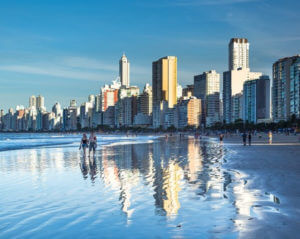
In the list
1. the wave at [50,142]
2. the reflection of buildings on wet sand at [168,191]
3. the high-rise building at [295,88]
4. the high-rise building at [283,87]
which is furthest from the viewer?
the high-rise building at [283,87]

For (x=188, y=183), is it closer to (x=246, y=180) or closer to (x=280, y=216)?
(x=246, y=180)

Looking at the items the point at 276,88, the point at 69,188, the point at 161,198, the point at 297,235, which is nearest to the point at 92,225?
the point at 161,198

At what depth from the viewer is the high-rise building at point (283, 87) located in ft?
554

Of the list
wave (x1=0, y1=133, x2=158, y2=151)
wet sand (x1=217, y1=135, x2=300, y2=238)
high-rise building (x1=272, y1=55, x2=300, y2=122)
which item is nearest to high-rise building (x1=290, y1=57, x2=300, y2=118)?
high-rise building (x1=272, y1=55, x2=300, y2=122)

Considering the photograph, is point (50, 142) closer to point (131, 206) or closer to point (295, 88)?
point (131, 206)

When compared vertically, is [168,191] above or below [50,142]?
above

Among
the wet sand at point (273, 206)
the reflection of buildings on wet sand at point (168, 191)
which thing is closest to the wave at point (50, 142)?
the reflection of buildings on wet sand at point (168, 191)

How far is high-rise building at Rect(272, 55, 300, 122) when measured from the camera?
169m

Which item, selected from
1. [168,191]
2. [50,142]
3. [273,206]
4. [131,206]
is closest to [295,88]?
[50,142]

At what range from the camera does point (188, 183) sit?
12.7 metres

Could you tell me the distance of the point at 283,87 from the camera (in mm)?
180750

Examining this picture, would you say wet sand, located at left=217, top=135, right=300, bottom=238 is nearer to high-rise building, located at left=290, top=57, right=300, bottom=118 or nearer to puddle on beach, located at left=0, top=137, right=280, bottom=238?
puddle on beach, located at left=0, top=137, right=280, bottom=238

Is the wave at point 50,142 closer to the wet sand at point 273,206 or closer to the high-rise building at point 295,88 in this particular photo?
the wet sand at point 273,206

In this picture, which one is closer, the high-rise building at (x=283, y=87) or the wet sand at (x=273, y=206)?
the wet sand at (x=273, y=206)
